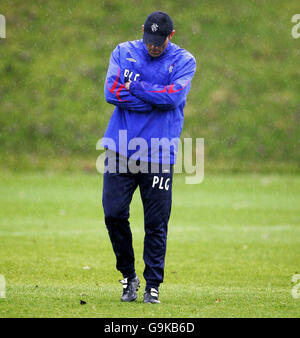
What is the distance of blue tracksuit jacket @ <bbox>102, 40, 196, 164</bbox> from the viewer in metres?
6.34

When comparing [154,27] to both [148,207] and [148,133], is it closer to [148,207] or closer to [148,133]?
[148,133]

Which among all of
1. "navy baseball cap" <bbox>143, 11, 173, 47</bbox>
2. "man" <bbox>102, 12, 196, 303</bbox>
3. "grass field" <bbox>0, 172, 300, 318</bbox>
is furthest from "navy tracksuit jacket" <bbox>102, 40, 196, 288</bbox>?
"grass field" <bbox>0, 172, 300, 318</bbox>

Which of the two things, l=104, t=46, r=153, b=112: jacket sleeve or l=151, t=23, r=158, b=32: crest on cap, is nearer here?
l=151, t=23, r=158, b=32: crest on cap

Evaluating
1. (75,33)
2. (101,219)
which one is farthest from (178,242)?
(75,33)

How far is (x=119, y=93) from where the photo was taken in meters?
6.45

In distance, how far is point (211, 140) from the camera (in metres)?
25.1

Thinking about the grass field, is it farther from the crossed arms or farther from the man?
the crossed arms

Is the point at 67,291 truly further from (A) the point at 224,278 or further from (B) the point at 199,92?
(B) the point at 199,92

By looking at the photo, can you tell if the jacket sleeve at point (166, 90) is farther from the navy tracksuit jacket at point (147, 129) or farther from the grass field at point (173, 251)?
the grass field at point (173, 251)

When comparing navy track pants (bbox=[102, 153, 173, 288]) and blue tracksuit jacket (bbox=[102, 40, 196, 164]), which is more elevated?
blue tracksuit jacket (bbox=[102, 40, 196, 164])

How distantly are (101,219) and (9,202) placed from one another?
2942mm

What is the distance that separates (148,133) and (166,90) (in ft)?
1.32

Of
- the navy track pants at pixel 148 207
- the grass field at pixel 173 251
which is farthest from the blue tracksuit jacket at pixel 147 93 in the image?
the grass field at pixel 173 251

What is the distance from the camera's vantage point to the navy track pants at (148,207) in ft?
20.9
